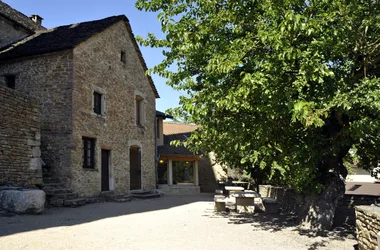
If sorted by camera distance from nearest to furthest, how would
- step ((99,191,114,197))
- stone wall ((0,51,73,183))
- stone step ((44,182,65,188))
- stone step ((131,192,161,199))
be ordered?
stone step ((44,182,65,188)) → stone wall ((0,51,73,183)) → step ((99,191,114,197)) → stone step ((131,192,161,199))

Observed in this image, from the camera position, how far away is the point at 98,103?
1322 cm

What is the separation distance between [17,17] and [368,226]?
16.6 meters

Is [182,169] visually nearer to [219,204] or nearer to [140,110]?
[140,110]

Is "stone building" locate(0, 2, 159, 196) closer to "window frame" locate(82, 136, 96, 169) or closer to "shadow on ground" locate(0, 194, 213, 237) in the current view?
"window frame" locate(82, 136, 96, 169)

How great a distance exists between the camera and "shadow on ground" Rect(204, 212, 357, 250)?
6.60 metres

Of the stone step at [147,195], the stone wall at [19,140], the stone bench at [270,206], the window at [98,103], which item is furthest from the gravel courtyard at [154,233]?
the stone step at [147,195]

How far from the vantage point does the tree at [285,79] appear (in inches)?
201

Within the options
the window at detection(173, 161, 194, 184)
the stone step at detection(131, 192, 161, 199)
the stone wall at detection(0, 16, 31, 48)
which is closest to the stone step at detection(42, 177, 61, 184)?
the stone step at detection(131, 192, 161, 199)

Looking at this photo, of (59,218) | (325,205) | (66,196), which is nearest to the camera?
(325,205)

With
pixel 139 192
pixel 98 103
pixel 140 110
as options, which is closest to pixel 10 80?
pixel 98 103

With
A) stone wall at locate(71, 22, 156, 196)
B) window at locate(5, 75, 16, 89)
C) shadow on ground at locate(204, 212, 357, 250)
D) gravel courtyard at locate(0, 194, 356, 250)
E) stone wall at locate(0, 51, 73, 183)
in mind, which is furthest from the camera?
window at locate(5, 75, 16, 89)

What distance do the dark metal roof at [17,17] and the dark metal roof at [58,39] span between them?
60.7 inches

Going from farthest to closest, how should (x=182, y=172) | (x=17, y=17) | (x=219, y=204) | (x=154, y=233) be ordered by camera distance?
(x=182, y=172)
(x=17, y=17)
(x=219, y=204)
(x=154, y=233)

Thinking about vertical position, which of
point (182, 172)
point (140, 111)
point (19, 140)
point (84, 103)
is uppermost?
point (140, 111)
